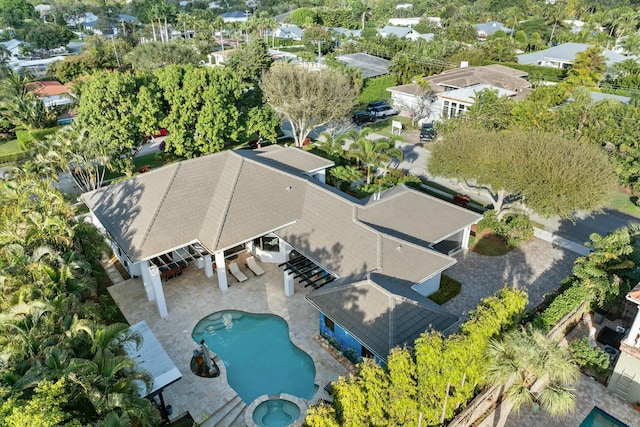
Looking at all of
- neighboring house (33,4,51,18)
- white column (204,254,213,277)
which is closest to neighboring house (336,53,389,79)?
white column (204,254,213,277)

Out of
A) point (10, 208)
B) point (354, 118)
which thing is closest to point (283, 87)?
point (354, 118)

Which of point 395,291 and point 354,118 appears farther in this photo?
point 354,118

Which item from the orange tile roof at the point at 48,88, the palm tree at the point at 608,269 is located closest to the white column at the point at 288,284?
the palm tree at the point at 608,269

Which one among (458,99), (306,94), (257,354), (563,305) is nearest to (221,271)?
(257,354)

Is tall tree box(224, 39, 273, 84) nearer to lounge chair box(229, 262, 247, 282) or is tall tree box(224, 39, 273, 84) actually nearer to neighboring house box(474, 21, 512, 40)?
lounge chair box(229, 262, 247, 282)

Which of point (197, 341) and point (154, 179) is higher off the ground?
point (154, 179)

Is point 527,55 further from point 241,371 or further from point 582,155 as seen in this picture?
point 241,371
